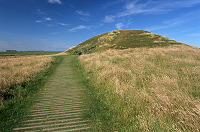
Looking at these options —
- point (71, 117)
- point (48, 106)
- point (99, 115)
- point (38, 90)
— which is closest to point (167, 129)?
point (99, 115)

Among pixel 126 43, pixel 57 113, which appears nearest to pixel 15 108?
pixel 57 113

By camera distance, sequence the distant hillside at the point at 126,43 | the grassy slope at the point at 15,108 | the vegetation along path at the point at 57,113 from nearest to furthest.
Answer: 1. the vegetation along path at the point at 57,113
2. the grassy slope at the point at 15,108
3. the distant hillside at the point at 126,43

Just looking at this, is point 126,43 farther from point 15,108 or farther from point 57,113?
point 15,108

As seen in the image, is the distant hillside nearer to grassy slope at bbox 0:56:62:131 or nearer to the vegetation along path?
grassy slope at bbox 0:56:62:131

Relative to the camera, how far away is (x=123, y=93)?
5262mm

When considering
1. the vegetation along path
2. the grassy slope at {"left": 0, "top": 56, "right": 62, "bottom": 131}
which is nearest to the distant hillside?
the grassy slope at {"left": 0, "top": 56, "right": 62, "bottom": 131}

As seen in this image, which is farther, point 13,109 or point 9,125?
point 13,109

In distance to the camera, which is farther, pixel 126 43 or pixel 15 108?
pixel 126 43

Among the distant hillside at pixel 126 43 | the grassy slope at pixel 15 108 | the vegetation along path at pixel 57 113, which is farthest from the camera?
the distant hillside at pixel 126 43

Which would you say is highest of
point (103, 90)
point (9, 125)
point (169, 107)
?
point (169, 107)

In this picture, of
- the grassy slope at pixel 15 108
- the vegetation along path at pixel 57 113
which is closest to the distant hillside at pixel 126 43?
the grassy slope at pixel 15 108

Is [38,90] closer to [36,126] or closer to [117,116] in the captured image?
[36,126]

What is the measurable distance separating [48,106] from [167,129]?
492cm

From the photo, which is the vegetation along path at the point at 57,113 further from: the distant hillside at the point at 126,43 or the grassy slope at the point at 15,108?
the distant hillside at the point at 126,43
